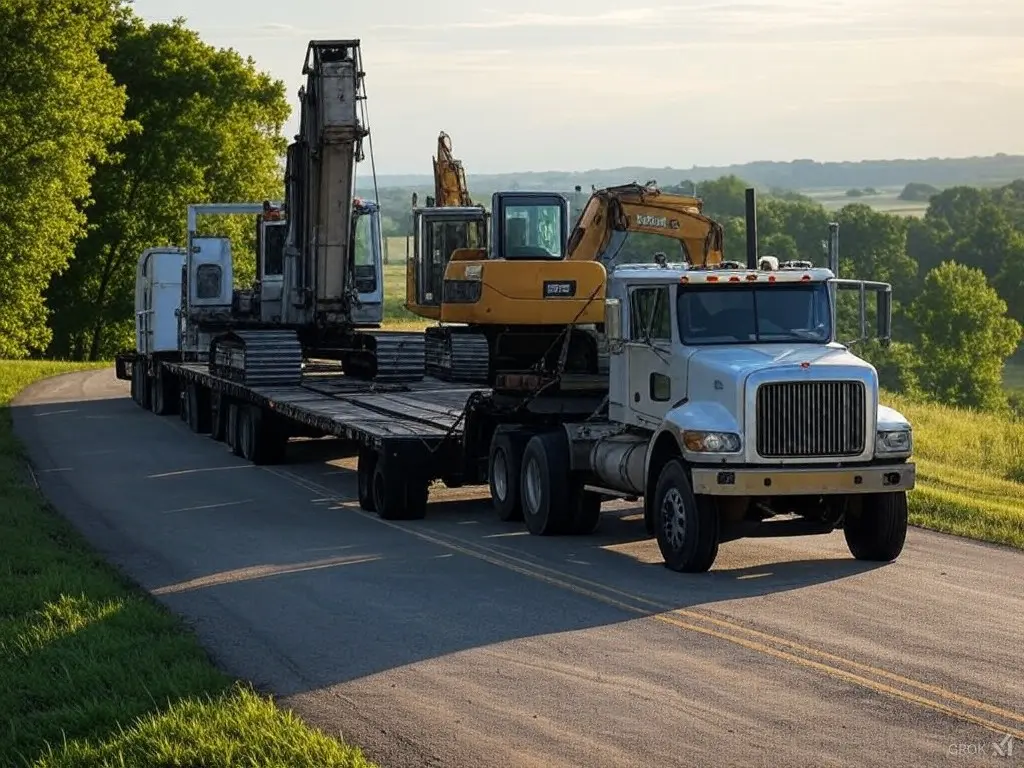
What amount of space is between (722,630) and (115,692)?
4.46 metres

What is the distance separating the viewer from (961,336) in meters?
108

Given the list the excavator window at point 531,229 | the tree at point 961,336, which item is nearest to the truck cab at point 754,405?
the excavator window at point 531,229

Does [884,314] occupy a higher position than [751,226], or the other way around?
[751,226]

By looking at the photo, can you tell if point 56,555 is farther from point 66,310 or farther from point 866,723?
point 66,310

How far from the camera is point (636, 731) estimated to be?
10078 mm

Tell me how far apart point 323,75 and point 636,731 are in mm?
18955

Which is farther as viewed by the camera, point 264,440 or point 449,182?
point 449,182

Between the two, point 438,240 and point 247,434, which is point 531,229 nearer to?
point 438,240

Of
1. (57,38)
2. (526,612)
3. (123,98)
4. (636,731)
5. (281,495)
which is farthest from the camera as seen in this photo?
(123,98)

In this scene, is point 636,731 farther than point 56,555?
No

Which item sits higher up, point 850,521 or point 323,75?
point 323,75

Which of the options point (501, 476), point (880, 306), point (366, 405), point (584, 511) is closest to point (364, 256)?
point (366, 405)

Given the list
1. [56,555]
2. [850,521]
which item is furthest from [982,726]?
[56,555]

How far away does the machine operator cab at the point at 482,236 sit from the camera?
3048cm
